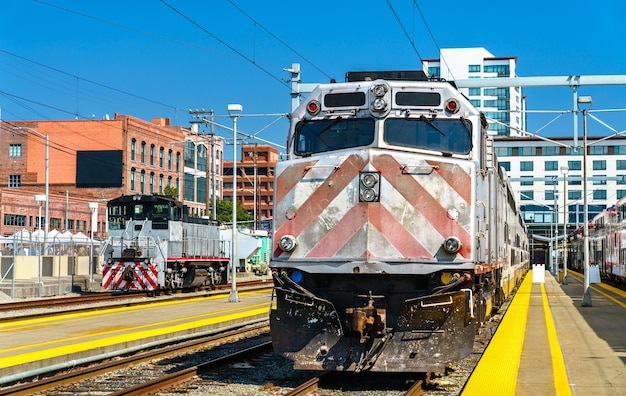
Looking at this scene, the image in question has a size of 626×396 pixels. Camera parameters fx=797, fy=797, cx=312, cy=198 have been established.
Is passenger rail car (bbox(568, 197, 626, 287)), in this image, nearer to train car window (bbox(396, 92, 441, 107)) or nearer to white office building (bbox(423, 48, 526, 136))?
train car window (bbox(396, 92, 441, 107))

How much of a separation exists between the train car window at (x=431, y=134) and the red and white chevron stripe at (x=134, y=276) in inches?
885

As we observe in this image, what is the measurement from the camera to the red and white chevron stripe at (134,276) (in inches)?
1235

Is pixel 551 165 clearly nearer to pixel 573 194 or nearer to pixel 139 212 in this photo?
pixel 573 194

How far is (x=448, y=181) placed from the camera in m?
10.1

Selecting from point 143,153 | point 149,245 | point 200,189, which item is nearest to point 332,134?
point 149,245

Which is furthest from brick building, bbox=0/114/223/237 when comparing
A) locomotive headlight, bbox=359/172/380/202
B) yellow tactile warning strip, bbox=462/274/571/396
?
locomotive headlight, bbox=359/172/380/202

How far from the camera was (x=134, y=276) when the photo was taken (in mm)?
31438

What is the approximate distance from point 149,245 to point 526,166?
80.7 meters

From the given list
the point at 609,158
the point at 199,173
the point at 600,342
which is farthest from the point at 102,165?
the point at 600,342

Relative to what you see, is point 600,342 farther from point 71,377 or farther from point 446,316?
point 71,377

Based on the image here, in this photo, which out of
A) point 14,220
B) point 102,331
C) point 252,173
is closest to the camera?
point 102,331

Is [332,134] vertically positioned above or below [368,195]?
above

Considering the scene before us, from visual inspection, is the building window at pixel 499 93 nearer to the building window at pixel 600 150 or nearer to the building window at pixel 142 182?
the building window at pixel 600 150

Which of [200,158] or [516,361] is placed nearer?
[516,361]
